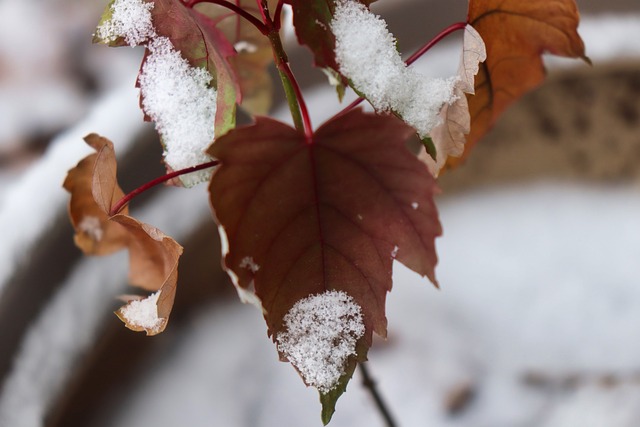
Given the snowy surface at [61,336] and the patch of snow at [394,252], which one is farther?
the snowy surface at [61,336]

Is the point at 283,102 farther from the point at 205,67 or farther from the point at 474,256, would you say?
the point at 205,67

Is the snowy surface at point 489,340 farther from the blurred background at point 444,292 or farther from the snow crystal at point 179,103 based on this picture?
the snow crystal at point 179,103

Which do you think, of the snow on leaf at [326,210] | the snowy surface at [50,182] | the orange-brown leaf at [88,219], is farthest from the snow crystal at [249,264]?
the snowy surface at [50,182]

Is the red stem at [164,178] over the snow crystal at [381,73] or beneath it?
beneath

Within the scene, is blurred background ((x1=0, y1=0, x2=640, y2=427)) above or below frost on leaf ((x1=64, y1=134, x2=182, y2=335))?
below

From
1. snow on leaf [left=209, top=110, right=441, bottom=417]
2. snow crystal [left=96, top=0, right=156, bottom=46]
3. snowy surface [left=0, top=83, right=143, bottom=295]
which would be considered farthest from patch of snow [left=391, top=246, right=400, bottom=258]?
snowy surface [left=0, top=83, right=143, bottom=295]

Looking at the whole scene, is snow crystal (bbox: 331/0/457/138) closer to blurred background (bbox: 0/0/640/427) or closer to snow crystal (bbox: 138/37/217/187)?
snow crystal (bbox: 138/37/217/187)

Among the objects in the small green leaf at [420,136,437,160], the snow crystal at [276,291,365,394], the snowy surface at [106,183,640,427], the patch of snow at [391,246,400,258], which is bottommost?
the snowy surface at [106,183,640,427]
